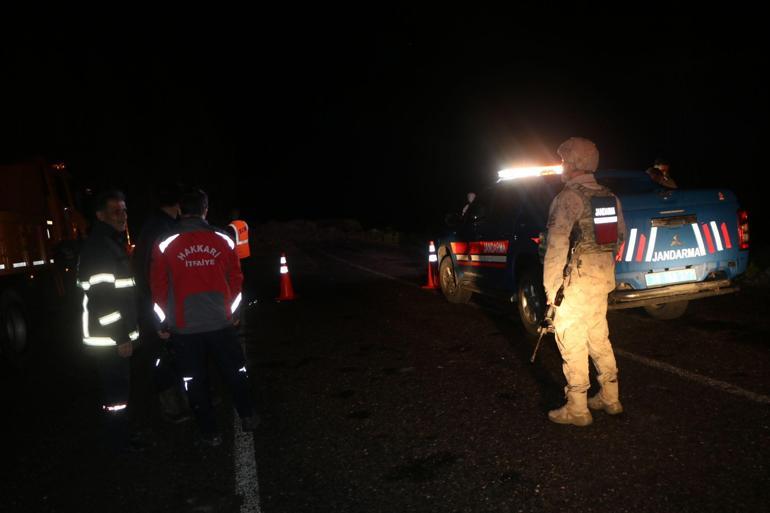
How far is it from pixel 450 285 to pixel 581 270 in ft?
17.3

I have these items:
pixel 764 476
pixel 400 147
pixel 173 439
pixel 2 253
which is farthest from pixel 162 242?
pixel 400 147

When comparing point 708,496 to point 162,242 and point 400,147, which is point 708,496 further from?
point 400,147

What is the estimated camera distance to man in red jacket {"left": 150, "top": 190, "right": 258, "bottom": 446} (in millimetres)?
3922

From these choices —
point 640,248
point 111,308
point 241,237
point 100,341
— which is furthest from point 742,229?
point 241,237

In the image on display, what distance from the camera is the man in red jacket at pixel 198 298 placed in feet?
12.9

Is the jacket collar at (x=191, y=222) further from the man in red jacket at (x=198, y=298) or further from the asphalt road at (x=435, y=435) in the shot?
the asphalt road at (x=435, y=435)

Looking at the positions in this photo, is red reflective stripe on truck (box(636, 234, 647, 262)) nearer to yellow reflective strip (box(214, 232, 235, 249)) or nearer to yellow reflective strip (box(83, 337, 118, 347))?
yellow reflective strip (box(214, 232, 235, 249))

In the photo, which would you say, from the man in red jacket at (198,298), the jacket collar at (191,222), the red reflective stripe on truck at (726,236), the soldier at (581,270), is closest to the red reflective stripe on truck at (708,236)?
the red reflective stripe on truck at (726,236)

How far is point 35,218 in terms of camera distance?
8.21m

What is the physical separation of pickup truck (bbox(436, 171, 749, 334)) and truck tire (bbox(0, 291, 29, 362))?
605 cm

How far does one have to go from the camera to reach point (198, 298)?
13.0ft

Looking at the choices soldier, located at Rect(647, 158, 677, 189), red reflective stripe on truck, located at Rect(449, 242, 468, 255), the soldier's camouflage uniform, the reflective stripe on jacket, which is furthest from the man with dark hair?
soldier, located at Rect(647, 158, 677, 189)

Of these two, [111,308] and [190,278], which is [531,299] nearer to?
[190,278]

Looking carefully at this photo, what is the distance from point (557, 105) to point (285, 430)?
29.2m
